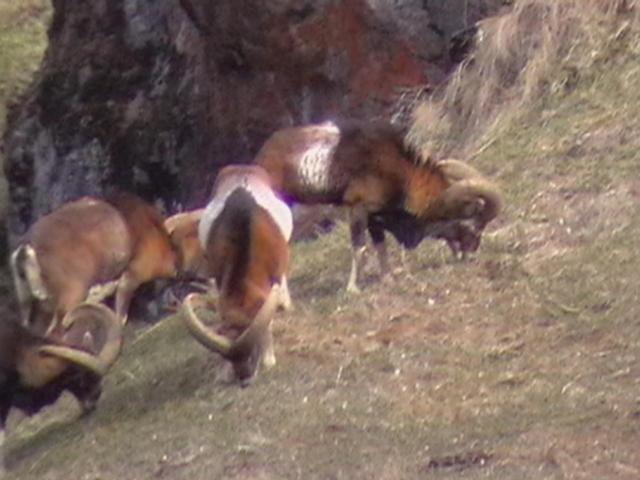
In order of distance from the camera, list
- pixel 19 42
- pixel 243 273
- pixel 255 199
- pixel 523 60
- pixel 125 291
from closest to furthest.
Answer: pixel 243 273
pixel 255 199
pixel 125 291
pixel 523 60
pixel 19 42

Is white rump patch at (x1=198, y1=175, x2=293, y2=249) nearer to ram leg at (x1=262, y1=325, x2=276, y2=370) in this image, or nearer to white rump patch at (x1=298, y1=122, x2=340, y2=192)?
white rump patch at (x1=298, y1=122, x2=340, y2=192)

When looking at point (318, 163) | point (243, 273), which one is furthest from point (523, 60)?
point (243, 273)

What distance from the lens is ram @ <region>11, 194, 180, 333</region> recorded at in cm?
1526

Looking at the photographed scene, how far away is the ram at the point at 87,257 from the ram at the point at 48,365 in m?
0.58

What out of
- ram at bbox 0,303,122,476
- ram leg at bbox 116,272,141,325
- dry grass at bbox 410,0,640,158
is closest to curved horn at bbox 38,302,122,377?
ram at bbox 0,303,122,476

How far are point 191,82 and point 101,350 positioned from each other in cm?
692

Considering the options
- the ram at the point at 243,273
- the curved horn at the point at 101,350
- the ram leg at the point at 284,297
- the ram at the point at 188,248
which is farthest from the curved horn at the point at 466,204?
the curved horn at the point at 101,350

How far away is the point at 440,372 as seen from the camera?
1367 cm

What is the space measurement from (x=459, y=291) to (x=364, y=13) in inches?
169

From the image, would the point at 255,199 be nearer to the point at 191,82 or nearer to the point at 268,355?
the point at 268,355

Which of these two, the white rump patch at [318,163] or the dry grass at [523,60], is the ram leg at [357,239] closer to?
the white rump patch at [318,163]

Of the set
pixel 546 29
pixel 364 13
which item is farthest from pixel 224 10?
pixel 546 29

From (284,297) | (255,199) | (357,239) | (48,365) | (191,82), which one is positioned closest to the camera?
(48,365)

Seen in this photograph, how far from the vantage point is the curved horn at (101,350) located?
14258 millimetres
